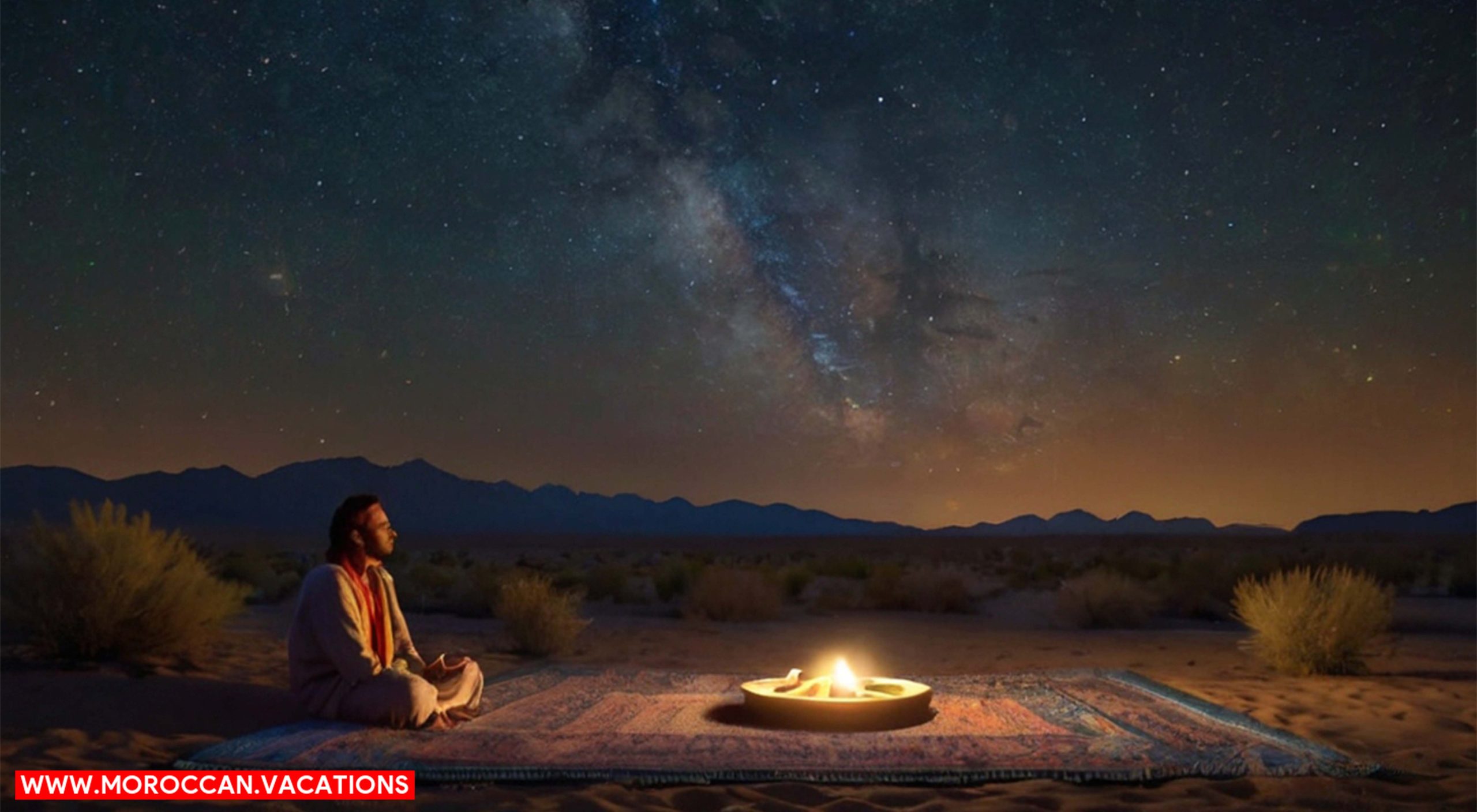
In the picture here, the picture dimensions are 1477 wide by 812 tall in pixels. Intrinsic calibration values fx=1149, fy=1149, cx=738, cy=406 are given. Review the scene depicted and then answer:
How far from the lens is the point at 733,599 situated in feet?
62.2

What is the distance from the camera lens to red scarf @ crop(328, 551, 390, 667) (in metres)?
7.60

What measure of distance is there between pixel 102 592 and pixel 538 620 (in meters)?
4.84

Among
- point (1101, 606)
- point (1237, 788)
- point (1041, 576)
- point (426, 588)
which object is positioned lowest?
point (1237, 788)

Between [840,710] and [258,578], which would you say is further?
[258,578]

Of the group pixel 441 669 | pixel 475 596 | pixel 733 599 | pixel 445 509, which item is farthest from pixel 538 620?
A: pixel 445 509

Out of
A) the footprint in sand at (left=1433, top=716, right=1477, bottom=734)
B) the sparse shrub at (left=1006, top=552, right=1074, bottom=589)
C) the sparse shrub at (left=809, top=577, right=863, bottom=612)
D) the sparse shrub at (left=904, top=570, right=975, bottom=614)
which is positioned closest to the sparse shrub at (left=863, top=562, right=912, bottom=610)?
the sparse shrub at (left=904, top=570, right=975, bottom=614)

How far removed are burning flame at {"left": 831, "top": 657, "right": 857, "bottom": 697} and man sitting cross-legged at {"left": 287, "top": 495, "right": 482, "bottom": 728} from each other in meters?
2.49

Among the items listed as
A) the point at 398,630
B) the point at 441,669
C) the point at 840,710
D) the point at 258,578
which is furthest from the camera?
the point at 258,578

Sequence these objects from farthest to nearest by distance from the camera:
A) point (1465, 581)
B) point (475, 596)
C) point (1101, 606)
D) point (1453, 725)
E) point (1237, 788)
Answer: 1. point (1465, 581)
2. point (475, 596)
3. point (1101, 606)
4. point (1453, 725)
5. point (1237, 788)

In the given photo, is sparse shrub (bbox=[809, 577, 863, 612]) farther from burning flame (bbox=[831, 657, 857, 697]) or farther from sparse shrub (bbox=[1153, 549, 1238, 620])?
burning flame (bbox=[831, 657, 857, 697])

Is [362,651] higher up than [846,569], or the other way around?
[846,569]

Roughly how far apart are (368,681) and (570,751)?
1.50 meters

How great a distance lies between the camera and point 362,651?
736cm

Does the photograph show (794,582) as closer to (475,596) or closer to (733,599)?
(733,599)
